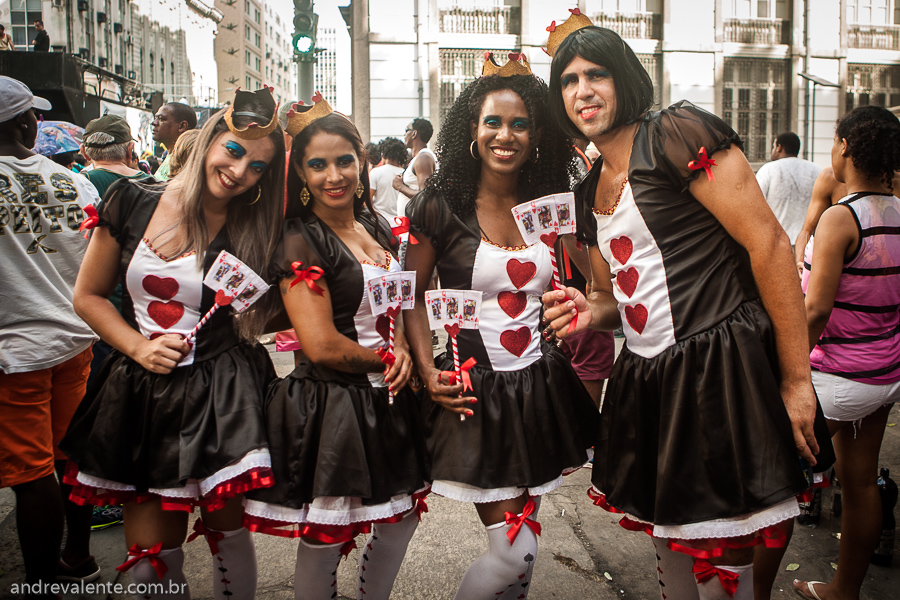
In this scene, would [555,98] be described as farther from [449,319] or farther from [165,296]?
[165,296]

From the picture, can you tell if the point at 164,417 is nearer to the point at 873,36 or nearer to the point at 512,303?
the point at 512,303

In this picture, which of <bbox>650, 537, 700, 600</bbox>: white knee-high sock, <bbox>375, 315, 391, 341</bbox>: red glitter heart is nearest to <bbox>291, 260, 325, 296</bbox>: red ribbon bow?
<bbox>375, 315, 391, 341</bbox>: red glitter heart

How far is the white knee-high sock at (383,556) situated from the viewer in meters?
2.14

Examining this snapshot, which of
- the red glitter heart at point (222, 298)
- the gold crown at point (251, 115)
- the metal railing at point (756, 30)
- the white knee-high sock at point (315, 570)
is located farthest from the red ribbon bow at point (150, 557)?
the metal railing at point (756, 30)

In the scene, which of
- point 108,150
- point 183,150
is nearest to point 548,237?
point 183,150

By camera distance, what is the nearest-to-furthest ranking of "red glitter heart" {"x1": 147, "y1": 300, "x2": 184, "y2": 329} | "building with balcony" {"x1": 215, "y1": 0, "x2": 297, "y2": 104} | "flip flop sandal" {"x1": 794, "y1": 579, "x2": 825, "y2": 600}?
1. "red glitter heart" {"x1": 147, "y1": 300, "x2": 184, "y2": 329}
2. "flip flop sandal" {"x1": 794, "y1": 579, "x2": 825, "y2": 600}
3. "building with balcony" {"x1": 215, "y1": 0, "x2": 297, "y2": 104}

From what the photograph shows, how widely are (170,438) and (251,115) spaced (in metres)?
1.14

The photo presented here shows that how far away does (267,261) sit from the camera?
210 centimetres

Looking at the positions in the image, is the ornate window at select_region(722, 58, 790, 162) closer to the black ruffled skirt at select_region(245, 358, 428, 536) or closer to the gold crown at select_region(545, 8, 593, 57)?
the gold crown at select_region(545, 8, 593, 57)

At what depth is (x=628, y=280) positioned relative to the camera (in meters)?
1.87

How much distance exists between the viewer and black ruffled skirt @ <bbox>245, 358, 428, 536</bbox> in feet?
6.21

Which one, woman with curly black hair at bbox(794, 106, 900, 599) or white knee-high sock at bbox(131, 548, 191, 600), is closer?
white knee-high sock at bbox(131, 548, 191, 600)

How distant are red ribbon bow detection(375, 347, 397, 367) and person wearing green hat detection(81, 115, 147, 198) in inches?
107

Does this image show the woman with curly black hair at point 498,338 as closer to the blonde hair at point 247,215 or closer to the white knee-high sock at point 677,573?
the white knee-high sock at point 677,573
